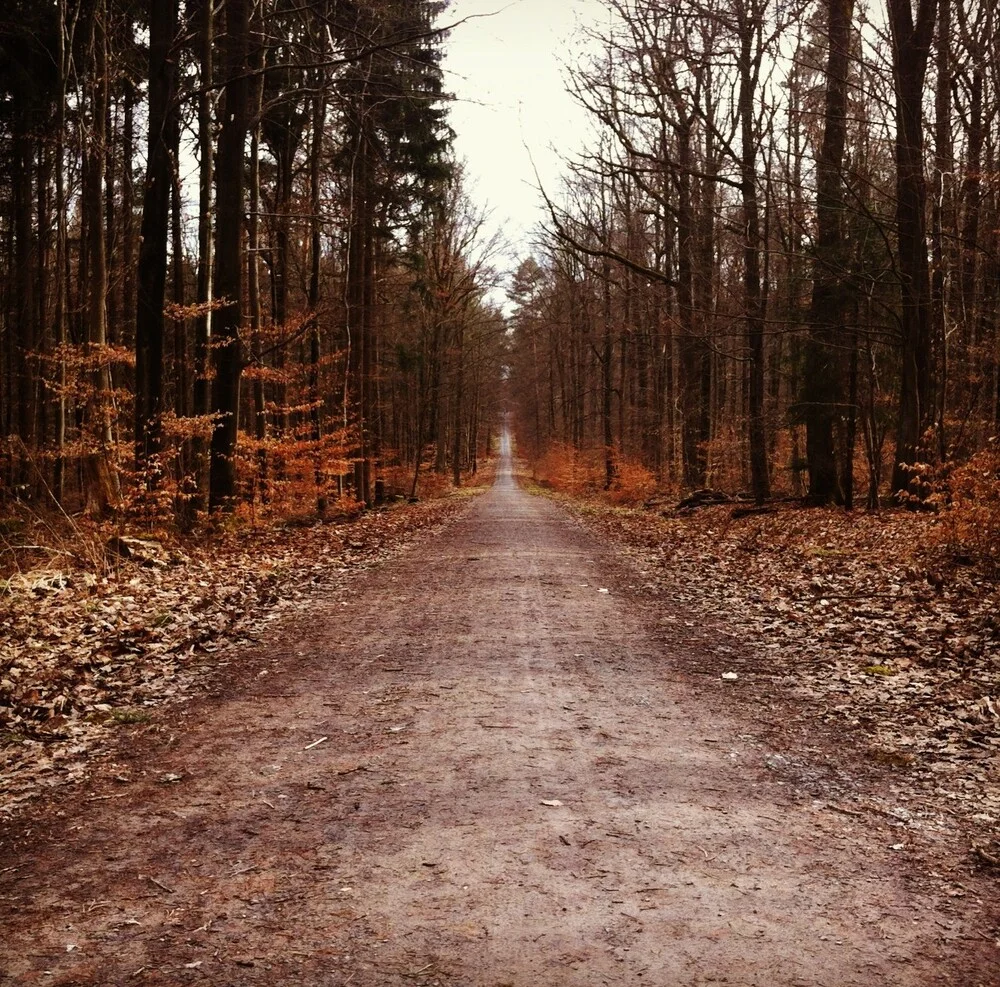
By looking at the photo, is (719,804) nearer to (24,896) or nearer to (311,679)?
(24,896)

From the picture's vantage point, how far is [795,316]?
16.2 m

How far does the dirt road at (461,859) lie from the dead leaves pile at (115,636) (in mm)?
520

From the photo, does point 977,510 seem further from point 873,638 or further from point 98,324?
point 98,324

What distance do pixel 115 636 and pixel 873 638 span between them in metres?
6.81

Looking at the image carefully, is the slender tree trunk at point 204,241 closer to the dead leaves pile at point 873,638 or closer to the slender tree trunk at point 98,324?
the slender tree trunk at point 98,324

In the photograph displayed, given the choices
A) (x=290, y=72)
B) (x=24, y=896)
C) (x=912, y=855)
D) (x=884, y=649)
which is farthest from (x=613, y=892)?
(x=290, y=72)

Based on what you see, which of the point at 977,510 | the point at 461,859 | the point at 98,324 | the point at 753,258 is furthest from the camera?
the point at 753,258

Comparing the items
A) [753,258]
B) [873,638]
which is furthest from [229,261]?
[873,638]

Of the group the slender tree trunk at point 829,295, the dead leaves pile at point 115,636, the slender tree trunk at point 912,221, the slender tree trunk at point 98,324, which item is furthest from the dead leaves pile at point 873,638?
the slender tree trunk at point 98,324

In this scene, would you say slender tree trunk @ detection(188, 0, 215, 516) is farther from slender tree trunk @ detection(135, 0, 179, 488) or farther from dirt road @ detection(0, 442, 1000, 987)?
dirt road @ detection(0, 442, 1000, 987)

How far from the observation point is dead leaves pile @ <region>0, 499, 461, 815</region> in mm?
5070

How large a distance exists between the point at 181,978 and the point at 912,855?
293 cm

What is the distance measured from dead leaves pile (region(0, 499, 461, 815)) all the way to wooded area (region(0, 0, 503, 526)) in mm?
1671

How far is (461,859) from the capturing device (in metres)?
3.43
